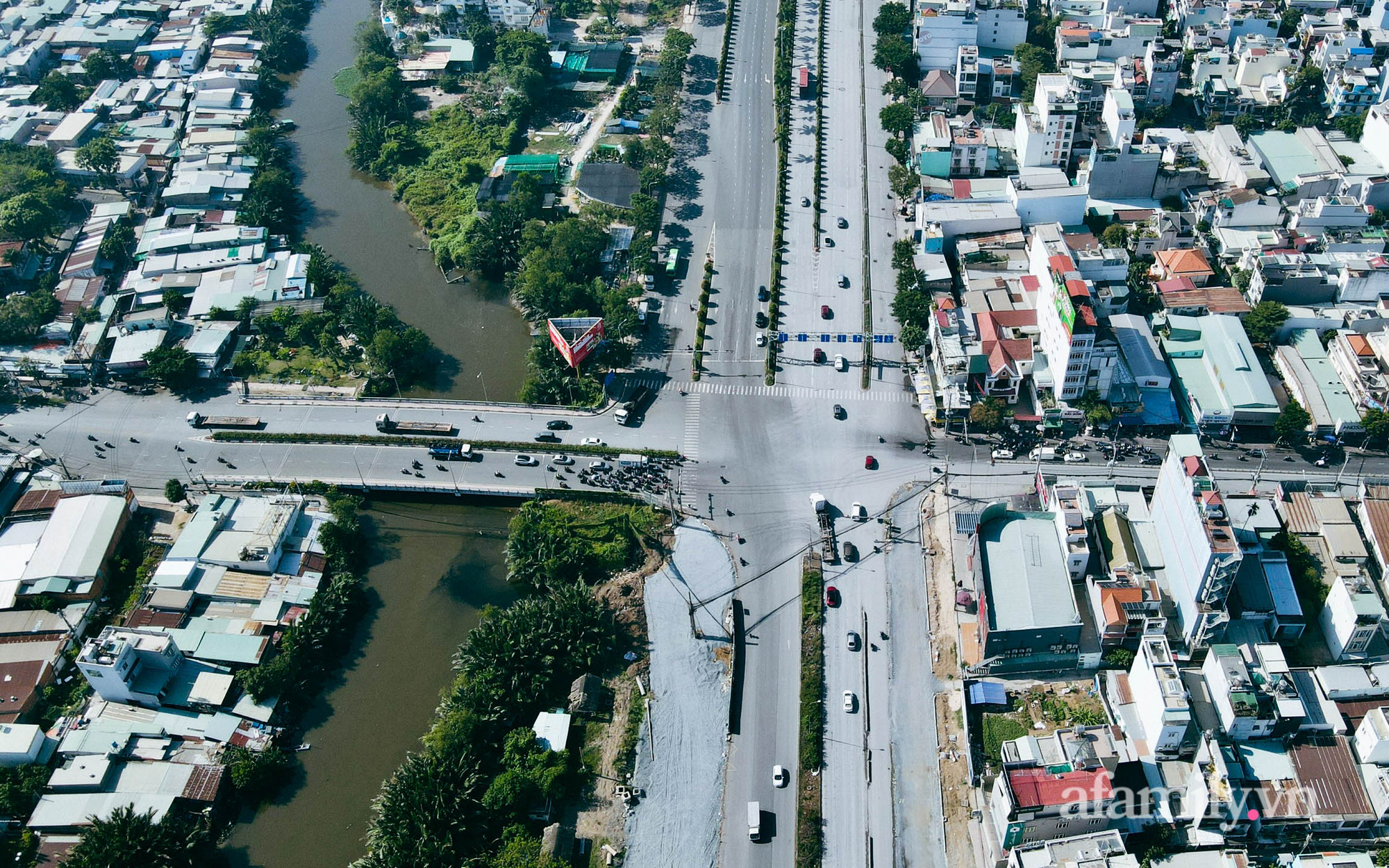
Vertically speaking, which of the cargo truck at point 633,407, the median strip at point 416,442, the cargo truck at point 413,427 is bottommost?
the median strip at point 416,442

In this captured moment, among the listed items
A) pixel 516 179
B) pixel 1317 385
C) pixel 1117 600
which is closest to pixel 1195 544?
pixel 1117 600

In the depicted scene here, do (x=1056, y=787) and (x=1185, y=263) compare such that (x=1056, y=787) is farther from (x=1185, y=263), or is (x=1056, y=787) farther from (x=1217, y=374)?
(x=1185, y=263)

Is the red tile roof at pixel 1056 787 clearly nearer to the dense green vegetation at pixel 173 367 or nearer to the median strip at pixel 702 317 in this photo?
the median strip at pixel 702 317

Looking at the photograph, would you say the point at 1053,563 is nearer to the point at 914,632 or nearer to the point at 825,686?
the point at 914,632

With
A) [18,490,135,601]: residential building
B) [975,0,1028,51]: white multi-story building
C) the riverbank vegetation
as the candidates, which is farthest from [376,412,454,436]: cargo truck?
[975,0,1028,51]: white multi-story building

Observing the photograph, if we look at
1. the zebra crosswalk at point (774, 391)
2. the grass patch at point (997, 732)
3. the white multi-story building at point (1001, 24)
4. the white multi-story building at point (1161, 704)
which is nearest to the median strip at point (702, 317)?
the zebra crosswalk at point (774, 391)

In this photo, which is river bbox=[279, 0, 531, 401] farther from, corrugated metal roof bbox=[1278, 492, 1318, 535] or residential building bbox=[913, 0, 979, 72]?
corrugated metal roof bbox=[1278, 492, 1318, 535]
